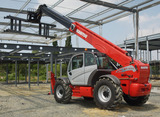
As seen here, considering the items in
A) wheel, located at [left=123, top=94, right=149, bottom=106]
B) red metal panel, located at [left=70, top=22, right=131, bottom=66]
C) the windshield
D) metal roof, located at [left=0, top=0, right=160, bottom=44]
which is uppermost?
metal roof, located at [left=0, top=0, right=160, bottom=44]

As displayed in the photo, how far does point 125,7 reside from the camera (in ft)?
43.2

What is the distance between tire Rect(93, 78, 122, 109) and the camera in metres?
7.58

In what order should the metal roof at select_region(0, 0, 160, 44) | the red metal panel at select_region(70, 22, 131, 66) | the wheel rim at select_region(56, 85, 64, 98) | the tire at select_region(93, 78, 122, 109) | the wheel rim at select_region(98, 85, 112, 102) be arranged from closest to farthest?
1. the tire at select_region(93, 78, 122, 109)
2. the wheel rim at select_region(98, 85, 112, 102)
3. the red metal panel at select_region(70, 22, 131, 66)
4. the wheel rim at select_region(56, 85, 64, 98)
5. the metal roof at select_region(0, 0, 160, 44)

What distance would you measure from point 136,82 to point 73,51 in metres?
8.22

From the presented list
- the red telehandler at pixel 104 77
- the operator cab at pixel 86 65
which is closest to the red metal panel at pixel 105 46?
the red telehandler at pixel 104 77

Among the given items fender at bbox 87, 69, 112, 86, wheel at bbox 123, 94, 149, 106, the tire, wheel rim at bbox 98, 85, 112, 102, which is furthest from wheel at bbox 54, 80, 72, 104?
wheel at bbox 123, 94, 149, 106

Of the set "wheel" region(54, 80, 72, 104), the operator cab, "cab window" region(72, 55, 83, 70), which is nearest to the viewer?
the operator cab

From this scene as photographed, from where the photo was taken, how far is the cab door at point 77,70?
30.8ft

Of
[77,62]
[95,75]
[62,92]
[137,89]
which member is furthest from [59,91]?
[137,89]

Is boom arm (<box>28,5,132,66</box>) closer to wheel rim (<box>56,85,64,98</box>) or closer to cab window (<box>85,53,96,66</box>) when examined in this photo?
cab window (<box>85,53,96,66</box>)

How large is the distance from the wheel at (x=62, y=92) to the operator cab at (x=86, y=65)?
0.45m

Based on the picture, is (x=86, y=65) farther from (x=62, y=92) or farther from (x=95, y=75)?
(x=62, y=92)

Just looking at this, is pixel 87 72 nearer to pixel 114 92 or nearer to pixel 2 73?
pixel 114 92

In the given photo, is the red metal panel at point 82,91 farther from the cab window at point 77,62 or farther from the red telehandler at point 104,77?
Answer: the cab window at point 77,62
